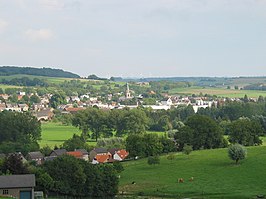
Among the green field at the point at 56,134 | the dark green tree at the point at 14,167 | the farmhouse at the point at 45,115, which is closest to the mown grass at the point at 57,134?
the green field at the point at 56,134

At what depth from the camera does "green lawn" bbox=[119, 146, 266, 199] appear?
55500 millimetres

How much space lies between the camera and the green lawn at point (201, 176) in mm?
55500

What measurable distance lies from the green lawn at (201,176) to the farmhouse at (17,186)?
41.4 ft

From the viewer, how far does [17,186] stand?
46.8m

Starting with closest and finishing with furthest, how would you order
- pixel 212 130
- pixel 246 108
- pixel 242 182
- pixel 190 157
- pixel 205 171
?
pixel 242 182
pixel 205 171
pixel 190 157
pixel 212 130
pixel 246 108

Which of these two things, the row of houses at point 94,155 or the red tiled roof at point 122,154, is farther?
the red tiled roof at point 122,154

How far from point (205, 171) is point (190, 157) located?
10.6 meters

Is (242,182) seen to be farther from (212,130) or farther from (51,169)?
(212,130)

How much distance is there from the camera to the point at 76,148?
93.2 metres

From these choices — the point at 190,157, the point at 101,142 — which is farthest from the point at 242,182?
the point at 101,142

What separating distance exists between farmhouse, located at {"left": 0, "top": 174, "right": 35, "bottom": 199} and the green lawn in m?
12.6

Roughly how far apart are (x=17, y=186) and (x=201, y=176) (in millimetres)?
24086

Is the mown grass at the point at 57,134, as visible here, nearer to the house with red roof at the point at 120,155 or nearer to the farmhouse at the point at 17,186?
the house with red roof at the point at 120,155

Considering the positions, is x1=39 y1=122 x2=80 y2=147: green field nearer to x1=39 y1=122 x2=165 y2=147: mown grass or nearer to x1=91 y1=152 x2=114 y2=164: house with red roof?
x1=39 y1=122 x2=165 y2=147: mown grass
